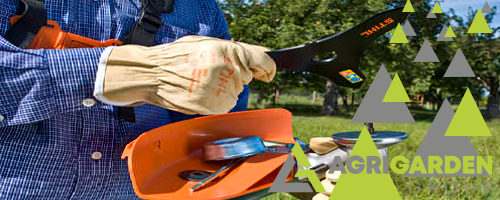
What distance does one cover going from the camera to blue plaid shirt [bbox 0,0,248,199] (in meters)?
0.70

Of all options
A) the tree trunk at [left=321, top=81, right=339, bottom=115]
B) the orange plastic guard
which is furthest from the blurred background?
the orange plastic guard

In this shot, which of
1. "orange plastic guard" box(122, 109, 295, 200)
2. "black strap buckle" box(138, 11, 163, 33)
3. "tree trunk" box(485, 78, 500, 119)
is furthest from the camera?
"tree trunk" box(485, 78, 500, 119)

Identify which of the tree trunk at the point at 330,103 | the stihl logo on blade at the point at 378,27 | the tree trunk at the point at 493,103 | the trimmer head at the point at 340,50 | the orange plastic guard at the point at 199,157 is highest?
the stihl logo on blade at the point at 378,27

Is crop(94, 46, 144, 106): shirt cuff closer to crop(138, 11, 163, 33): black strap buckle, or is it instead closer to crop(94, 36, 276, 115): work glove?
crop(94, 36, 276, 115): work glove

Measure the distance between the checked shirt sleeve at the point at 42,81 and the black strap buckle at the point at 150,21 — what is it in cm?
24

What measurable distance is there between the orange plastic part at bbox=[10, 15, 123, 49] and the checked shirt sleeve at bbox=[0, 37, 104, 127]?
11cm

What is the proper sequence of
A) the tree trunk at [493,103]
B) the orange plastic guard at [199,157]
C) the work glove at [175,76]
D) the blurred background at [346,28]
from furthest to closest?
the tree trunk at [493,103] < the blurred background at [346,28] < the orange plastic guard at [199,157] < the work glove at [175,76]

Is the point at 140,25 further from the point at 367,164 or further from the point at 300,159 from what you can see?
the point at 367,164

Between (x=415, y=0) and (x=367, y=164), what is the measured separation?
9002 millimetres

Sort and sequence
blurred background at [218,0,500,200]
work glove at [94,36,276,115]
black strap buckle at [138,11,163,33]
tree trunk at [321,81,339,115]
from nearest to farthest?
work glove at [94,36,276,115] < black strap buckle at [138,11,163,33] < blurred background at [218,0,500,200] < tree trunk at [321,81,339,115]

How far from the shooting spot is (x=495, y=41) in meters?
11.6

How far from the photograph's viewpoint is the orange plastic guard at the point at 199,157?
2.52 ft

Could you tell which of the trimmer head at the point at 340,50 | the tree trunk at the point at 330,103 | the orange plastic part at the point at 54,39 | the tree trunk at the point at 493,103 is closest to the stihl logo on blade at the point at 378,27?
the trimmer head at the point at 340,50

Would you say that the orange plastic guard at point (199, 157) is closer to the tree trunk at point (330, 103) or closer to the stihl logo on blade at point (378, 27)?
the stihl logo on blade at point (378, 27)
